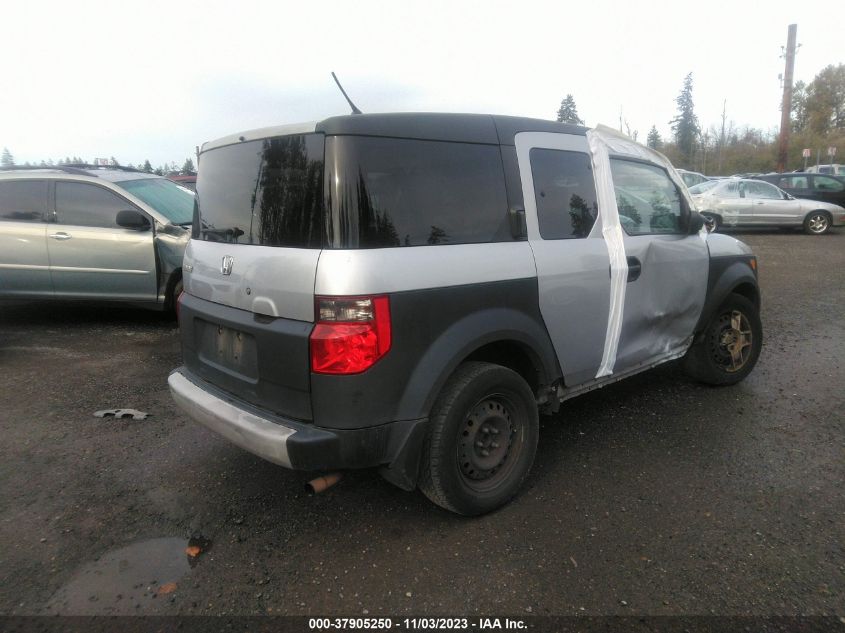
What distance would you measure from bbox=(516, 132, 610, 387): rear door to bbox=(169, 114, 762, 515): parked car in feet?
0.04

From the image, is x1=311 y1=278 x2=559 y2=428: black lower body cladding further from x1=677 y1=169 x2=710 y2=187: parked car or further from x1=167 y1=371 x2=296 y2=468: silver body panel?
x1=677 y1=169 x2=710 y2=187: parked car

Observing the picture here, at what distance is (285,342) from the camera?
8.19 ft

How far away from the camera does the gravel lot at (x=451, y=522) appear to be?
2395 mm

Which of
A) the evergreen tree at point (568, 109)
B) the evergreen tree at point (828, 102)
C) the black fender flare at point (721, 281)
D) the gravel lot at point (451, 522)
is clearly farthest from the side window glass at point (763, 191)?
the evergreen tree at point (568, 109)

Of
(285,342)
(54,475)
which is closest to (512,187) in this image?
(285,342)

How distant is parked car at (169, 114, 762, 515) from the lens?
96.3 inches

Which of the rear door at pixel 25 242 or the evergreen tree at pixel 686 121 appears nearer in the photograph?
the rear door at pixel 25 242

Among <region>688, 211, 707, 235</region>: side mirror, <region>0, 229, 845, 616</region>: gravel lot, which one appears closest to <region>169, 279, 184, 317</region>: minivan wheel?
<region>0, 229, 845, 616</region>: gravel lot

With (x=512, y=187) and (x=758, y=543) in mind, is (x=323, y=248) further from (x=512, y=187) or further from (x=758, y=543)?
(x=758, y=543)

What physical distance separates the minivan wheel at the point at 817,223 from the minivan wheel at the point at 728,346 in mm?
14077

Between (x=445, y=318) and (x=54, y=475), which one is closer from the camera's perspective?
(x=445, y=318)

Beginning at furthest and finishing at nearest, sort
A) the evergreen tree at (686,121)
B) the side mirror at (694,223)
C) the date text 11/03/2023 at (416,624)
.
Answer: the evergreen tree at (686,121) < the side mirror at (694,223) < the date text 11/03/2023 at (416,624)

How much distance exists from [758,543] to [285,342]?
7.75 feet

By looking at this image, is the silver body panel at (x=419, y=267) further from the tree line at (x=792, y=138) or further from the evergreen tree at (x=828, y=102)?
the evergreen tree at (x=828, y=102)
